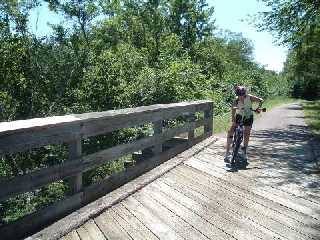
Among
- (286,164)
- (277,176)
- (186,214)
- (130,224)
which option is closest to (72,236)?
(130,224)

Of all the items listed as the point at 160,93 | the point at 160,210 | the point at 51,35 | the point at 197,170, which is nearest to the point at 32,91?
the point at 51,35

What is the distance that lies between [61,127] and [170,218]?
1.83m

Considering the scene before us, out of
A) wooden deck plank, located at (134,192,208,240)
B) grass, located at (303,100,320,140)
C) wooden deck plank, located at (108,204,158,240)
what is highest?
wooden deck plank, located at (108,204,158,240)

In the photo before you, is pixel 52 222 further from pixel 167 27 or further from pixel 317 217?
pixel 167 27

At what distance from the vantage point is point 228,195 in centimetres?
618

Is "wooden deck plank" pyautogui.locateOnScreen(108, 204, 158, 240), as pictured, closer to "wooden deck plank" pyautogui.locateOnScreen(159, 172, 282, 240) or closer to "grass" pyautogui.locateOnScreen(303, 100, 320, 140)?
"wooden deck plank" pyautogui.locateOnScreen(159, 172, 282, 240)

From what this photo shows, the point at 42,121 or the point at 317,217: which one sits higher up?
the point at 42,121

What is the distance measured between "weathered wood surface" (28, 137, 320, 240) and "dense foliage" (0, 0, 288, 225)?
4991 millimetres

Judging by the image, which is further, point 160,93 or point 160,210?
point 160,93

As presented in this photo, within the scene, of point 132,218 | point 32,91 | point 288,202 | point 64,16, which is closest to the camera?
point 132,218

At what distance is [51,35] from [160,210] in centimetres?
2881

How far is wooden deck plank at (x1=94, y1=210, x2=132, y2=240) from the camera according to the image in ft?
14.6

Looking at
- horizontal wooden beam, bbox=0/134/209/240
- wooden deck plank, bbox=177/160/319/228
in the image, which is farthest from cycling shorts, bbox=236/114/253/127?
horizontal wooden beam, bbox=0/134/209/240

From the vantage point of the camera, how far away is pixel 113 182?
6211 mm
